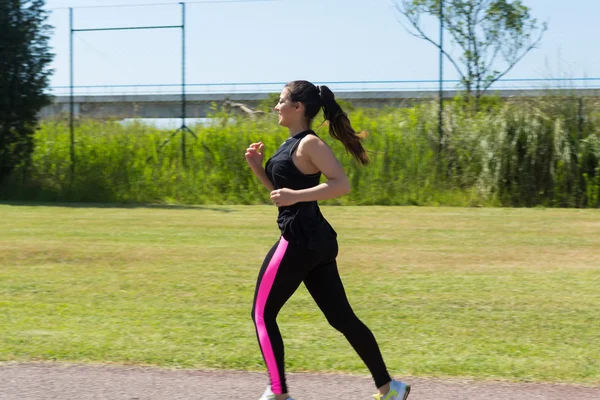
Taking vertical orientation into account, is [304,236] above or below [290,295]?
above

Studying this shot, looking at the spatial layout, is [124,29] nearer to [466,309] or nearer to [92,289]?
[92,289]

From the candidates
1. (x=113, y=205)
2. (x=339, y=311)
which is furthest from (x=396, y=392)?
(x=113, y=205)

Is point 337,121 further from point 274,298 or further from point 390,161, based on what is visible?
point 390,161

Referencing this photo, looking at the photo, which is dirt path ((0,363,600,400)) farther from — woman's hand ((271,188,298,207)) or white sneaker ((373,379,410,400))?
woman's hand ((271,188,298,207))

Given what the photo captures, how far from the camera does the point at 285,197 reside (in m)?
4.41

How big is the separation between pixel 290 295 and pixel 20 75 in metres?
19.1

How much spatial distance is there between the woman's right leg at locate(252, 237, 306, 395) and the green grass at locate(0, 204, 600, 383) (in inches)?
42.9

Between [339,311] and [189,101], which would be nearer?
[339,311]

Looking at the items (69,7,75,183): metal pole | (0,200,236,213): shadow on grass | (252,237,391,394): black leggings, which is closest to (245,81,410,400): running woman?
(252,237,391,394): black leggings

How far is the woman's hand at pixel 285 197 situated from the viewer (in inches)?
173

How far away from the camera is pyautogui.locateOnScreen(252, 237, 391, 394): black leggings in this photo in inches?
178

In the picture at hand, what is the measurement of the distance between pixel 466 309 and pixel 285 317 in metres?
1.67

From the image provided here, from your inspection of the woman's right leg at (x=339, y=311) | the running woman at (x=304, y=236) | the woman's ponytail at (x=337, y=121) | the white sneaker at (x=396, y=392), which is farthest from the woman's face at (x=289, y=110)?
the white sneaker at (x=396, y=392)

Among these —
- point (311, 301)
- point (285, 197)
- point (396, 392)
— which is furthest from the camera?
point (311, 301)
